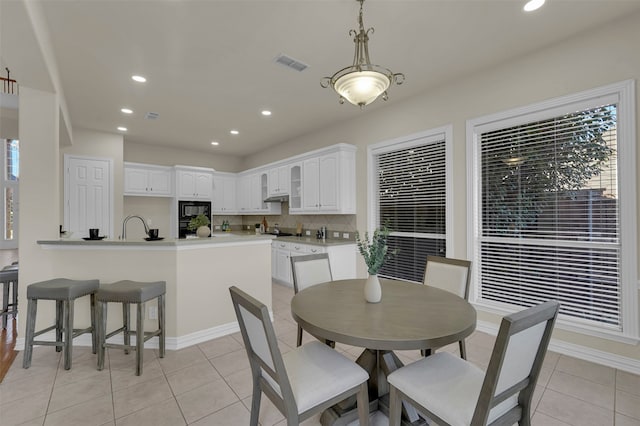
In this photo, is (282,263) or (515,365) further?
(282,263)

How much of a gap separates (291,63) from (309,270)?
212 centimetres

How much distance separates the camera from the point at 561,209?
2729 millimetres

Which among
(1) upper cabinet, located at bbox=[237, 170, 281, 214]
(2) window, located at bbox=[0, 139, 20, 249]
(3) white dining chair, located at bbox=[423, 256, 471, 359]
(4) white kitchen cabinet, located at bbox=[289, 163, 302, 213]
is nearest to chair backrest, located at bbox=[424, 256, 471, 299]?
(3) white dining chair, located at bbox=[423, 256, 471, 359]

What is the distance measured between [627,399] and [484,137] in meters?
2.48

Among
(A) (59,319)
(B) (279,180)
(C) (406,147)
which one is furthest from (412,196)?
(A) (59,319)

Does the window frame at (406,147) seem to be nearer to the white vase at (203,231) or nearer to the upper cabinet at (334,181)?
the upper cabinet at (334,181)

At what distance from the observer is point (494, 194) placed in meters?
3.18

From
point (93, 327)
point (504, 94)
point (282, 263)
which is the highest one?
point (504, 94)

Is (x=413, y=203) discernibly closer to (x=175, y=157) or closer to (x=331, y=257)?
(x=331, y=257)

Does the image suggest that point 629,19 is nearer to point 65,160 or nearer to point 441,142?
point 441,142

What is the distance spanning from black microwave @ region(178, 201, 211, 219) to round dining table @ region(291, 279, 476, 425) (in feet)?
16.7

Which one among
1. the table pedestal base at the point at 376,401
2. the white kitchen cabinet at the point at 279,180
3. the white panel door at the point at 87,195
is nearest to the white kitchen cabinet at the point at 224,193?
the white kitchen cabinet at the point at 279,180

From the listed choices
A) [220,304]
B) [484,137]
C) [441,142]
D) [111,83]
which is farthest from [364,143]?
[111,83]

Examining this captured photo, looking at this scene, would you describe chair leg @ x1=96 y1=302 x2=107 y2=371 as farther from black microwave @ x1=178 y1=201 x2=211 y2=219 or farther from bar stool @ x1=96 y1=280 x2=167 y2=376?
black microwave @ x1=178 y1=201 x2=211 y2=219
